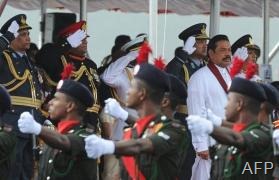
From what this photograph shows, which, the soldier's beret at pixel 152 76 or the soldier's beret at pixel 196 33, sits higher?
the soldier's beret at pixel 196 33

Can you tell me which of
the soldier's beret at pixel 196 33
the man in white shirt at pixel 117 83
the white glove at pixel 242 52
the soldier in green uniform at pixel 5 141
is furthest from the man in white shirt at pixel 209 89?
the soldier in green uniform at pixel 5 141

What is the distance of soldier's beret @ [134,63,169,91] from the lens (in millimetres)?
8883

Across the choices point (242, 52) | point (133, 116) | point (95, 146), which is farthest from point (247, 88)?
point (242, 52)

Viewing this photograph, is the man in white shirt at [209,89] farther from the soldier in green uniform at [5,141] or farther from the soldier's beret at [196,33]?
the soldier in green uniform at [5,141]

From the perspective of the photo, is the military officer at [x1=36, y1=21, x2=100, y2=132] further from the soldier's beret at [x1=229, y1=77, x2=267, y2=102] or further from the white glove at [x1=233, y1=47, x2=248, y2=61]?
the soldier's beret at [x1=229, y1=77, x2=267, y2=102]

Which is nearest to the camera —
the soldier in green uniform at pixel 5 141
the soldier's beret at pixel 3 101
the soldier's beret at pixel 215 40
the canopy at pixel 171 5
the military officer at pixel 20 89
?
the soldier in green uniform at pixel 5 141

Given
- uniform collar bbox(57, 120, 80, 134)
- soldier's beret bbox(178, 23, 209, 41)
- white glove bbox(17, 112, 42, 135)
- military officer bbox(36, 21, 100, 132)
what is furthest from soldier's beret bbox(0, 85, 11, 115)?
soldier's beret bbox(178, 23, 209, 41)

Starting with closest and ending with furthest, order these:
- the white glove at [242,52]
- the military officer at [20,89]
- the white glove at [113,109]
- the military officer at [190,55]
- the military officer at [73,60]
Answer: the white glove at [113,109] < the military officer at [20,89] < the military officer at [73,60] < the military officer at [190,55] < the white glove at [242,52]

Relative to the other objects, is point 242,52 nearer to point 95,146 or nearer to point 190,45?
point 190,45

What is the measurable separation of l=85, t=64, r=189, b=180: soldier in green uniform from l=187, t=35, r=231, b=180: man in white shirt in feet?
10.0

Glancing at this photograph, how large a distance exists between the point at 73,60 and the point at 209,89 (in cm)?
136

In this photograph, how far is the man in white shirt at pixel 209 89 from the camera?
12188mm

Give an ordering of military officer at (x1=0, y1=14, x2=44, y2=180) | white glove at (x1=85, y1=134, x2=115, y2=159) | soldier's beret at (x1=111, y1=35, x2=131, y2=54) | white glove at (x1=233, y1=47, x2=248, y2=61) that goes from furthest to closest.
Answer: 1. soldier's beret at (x1=111, y1=35, x2=131, y2=54)
2. white glove at (x1=233, y1=47, x2=248, y2=61)
3. military officer at (x1=0, y1=14, x2=44, y2=180)
4. white glove at (x1=85, y1=134, x2=115, y2=159)

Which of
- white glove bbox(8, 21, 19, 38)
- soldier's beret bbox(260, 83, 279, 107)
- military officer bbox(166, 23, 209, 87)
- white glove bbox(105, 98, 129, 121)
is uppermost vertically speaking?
white glove bbox(8, 21, 19, 38)
